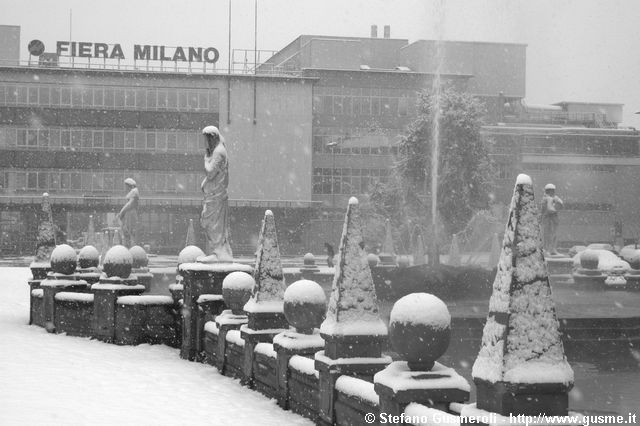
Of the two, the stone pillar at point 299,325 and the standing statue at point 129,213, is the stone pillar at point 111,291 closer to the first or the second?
the stone pillar at point 299,325

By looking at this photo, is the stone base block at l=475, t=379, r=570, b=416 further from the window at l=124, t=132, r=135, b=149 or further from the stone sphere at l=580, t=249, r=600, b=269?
the window at l=124, t=132, r=135, b=149

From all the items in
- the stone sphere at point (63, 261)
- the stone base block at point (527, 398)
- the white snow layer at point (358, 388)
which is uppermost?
the stone base block at point (527, 398)

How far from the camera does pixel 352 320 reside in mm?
9305

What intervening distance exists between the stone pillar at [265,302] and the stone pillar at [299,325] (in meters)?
1.03

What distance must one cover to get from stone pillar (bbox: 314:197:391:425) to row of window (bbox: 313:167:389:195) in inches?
2458

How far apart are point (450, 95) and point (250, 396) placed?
4922 cm

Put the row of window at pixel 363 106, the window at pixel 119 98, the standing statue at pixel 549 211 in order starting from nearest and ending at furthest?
1. the standing statue at pixel 549 211
2. the window at pixel 119 98
3. the row of window at pixel 363 106

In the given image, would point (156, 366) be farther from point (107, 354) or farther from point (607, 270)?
point (607, 270)

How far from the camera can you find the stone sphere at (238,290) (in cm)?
1352

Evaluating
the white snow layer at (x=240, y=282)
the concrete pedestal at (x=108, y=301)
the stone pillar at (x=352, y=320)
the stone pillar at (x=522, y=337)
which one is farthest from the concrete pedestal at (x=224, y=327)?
the stone pillar at (x=522, y=337)

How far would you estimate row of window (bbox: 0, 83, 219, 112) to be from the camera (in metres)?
66.4

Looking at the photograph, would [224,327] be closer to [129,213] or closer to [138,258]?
[138,258]

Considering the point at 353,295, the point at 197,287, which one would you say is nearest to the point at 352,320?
the point at 353,295

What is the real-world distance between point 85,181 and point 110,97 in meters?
6.45
